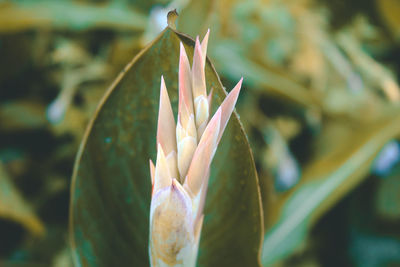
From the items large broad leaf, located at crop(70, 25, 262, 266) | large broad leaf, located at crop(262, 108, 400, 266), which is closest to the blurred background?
large broad leaf, located at crop(262, 108, 400, 266)

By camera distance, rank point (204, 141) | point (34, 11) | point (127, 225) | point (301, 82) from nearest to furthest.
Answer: point (204, 141)
point (127, 225)
point (34, 11)
point (301, 82)

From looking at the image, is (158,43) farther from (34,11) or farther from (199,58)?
(34,11)

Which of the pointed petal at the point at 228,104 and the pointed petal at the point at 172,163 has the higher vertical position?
the pointed petal at the point at 228,104

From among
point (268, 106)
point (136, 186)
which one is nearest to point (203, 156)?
point (136, 186)

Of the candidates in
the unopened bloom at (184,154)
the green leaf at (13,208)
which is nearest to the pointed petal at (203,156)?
the unopened bloom at (184,154)

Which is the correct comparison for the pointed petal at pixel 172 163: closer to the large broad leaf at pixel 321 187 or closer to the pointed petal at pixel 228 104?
the pointed petal at pixel 228 104

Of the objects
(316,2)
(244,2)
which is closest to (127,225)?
(244,2)

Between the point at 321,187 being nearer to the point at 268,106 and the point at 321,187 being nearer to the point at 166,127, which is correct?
the point at 268,106
